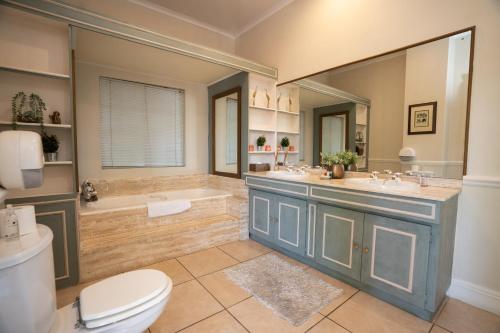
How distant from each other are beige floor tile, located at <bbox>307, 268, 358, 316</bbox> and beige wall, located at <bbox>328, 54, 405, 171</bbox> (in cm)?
117

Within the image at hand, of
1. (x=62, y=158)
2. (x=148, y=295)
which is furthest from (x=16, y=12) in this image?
(x=148, y=295)

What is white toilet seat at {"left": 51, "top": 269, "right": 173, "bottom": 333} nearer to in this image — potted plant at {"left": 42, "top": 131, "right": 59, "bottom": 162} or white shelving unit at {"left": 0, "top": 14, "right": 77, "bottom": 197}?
white shelving unit at {"left": 0, "top": 14, "right": 77, "bottom": 197}

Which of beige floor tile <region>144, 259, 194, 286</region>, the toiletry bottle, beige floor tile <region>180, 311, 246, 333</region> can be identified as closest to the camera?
the toiletry bottle

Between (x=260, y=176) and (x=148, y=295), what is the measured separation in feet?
6.11

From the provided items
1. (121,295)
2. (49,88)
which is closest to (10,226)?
(121,295)

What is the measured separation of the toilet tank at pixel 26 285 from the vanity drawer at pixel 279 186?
1.95 meters

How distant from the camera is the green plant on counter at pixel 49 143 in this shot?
193cm

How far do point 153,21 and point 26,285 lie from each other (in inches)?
131

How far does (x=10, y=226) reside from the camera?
3.69 ft

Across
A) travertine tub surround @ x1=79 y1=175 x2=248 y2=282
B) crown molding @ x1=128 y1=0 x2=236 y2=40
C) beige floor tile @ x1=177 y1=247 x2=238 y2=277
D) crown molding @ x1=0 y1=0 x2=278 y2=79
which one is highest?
crown molding @ x1=128 y1=0 x2=236 y2=40

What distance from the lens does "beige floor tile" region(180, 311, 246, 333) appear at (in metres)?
1.57

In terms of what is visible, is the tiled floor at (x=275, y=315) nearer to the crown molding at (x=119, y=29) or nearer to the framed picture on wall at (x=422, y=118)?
the framed picture on wall at (x=422, y=118)

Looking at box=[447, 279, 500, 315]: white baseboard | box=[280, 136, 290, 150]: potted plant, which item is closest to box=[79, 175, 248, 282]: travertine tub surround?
box=[280, 136, 290, 150]: potted plant

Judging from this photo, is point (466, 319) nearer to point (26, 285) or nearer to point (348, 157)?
point (348, 157)
